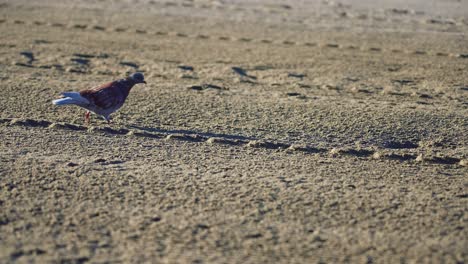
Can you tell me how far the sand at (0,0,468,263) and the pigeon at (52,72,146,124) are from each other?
0.19 meters

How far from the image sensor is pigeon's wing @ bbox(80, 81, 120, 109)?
18.0 ft

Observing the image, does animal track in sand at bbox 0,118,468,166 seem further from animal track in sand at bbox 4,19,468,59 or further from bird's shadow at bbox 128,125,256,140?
Result: animal track in sand at bbox 4,19,468,59

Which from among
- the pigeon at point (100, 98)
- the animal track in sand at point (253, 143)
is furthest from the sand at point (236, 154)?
the pigeon at point (100, 98)

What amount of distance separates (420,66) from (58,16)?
7.67m

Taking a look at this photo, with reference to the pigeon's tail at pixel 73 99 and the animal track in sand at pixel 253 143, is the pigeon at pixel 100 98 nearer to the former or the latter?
the pigeon's tail at pixel 73 99

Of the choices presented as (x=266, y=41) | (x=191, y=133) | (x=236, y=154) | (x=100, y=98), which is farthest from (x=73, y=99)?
(x=266, y=41)

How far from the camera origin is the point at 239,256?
3404 mm

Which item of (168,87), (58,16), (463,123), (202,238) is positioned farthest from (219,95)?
(58,16)

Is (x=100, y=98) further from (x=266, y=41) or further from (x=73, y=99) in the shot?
(x=266, y=41)

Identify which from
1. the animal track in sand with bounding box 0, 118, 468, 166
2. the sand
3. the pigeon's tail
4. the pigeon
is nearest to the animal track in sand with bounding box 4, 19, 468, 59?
the sand

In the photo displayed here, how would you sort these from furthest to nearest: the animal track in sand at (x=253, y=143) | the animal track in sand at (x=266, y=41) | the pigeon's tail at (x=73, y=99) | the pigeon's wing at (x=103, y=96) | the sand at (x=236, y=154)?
the animal track in sand at (x=266, y=41) → the pigeon's wing at (x=103, y=96) → the pigeon's tail at (x=73, y=99) → the animal track in sand at (x=253, y=143) → the sand at (x=236, y=154)

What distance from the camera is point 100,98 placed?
5.51 m

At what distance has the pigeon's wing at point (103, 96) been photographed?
5484 mm

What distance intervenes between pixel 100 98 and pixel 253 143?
4.61 feet
